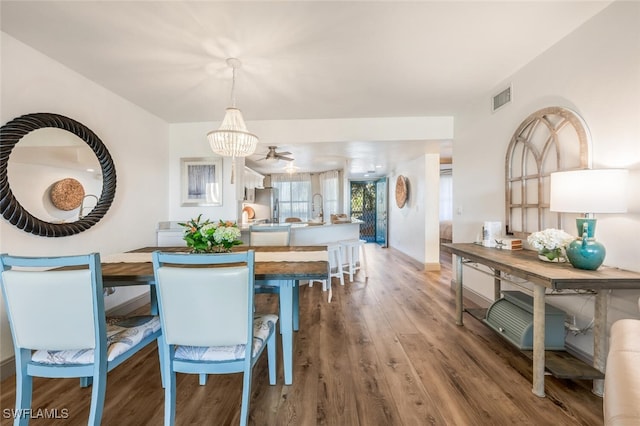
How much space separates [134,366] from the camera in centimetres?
203

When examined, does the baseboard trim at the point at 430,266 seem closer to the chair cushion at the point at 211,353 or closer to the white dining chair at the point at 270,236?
the white dining chair at the point at 270,236

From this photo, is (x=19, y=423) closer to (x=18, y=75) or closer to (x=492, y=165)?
(x=18, y=75)

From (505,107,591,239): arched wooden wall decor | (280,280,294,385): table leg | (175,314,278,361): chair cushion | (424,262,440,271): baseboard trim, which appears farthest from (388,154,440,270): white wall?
(175,314,278,361): chair cushion

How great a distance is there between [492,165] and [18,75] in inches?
170

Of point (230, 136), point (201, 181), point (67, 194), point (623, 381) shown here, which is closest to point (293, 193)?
point (201, 181)

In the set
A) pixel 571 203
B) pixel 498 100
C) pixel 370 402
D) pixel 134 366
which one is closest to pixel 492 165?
pixel 498 100

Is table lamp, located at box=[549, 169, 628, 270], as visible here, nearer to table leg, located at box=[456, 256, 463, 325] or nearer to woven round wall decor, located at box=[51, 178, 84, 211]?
table leg, located at box=[456, 256, 463, 325]

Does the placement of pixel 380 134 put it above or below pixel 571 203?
above

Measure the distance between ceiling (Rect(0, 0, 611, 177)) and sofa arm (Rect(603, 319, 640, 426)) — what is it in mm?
1885

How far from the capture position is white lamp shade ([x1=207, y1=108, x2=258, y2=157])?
2359 millimetres

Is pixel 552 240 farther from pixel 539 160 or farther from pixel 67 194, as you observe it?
pixel 67 194

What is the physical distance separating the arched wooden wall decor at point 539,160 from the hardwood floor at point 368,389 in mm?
1126

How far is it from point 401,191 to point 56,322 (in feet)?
19.6

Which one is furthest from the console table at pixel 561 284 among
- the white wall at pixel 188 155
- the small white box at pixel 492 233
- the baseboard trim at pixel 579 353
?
the white wall at pixel 188 155
